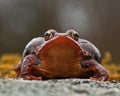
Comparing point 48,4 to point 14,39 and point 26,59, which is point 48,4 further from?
point 26,59

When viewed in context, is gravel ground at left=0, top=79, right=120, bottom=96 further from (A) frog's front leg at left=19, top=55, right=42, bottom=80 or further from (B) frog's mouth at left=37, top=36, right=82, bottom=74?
(A) frog's front leg at left=19, top=55, right=42, bottom=80

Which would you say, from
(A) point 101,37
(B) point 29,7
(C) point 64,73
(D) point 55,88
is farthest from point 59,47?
(B) point 29,7

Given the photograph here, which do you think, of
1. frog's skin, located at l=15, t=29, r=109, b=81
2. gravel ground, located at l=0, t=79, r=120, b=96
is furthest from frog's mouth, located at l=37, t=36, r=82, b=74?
gravel ground, located at l=0, t=79, r=120, b=96

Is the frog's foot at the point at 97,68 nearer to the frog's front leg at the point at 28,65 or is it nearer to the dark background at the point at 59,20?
the frog's front leg at the point at 28,65

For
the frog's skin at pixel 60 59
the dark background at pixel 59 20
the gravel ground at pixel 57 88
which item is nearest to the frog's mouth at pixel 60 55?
the frog's skin at pixel 60 59

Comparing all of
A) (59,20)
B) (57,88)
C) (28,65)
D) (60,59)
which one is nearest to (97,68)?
(60,59)

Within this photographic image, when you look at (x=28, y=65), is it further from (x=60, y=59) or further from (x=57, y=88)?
(x=57, y=88)
